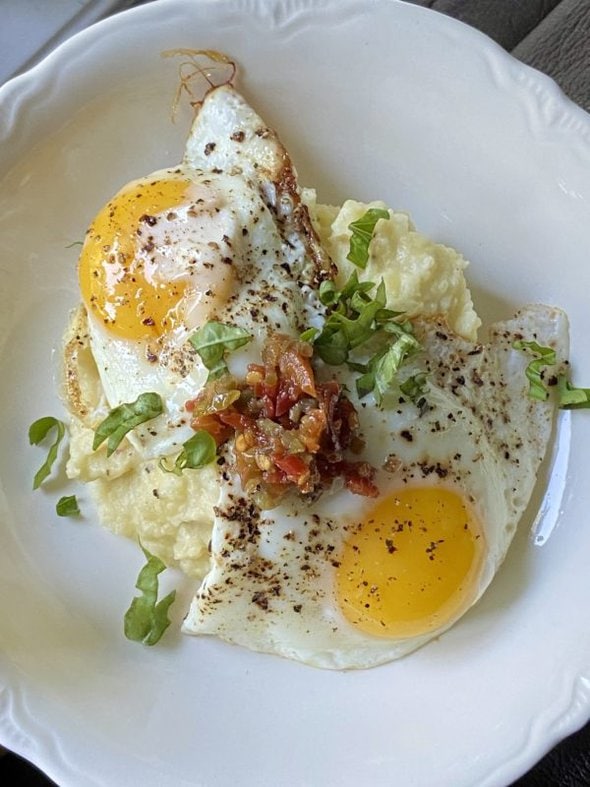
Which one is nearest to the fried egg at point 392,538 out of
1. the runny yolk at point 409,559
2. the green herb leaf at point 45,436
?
the runny yolk at point 409,559

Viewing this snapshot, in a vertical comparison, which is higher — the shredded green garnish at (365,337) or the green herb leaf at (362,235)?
the green herb leaf at (362,235)

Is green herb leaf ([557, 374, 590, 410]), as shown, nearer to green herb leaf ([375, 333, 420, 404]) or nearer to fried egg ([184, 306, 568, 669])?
fried egg ([184, 306, 568, 669])

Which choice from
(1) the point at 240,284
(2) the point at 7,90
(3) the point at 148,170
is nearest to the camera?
(1) the point at 240,284

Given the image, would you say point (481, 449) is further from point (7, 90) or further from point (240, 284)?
point (7, 90)

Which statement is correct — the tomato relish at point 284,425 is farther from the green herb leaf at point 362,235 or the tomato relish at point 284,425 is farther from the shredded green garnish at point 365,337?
the green herb leaf at point 362,235

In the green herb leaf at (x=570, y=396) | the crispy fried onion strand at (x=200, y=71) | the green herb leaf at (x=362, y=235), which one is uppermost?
the crispy fried onion strand at (x=200, y=71)

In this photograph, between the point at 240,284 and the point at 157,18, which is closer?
the point at 240,284

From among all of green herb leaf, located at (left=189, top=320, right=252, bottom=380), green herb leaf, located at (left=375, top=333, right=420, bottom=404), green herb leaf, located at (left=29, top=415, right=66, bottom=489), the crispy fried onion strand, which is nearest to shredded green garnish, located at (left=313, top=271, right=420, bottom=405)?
green herb leaf, located at (left=375, top=333, right=420, bottom=404)

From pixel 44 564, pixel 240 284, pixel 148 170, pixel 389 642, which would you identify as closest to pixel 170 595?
pixel 44 564

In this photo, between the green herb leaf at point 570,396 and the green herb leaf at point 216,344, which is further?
the green herb leaf at point 570,396
